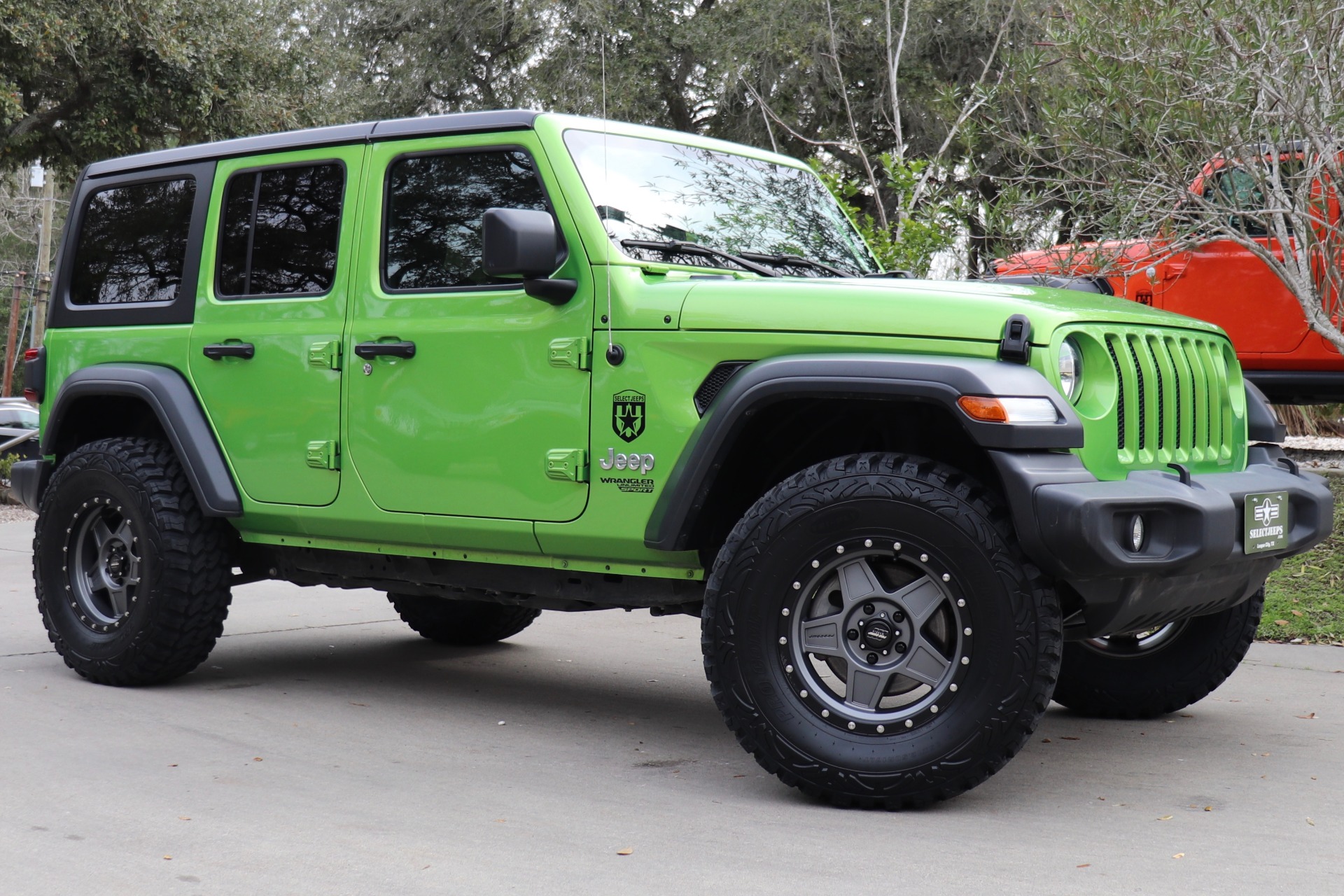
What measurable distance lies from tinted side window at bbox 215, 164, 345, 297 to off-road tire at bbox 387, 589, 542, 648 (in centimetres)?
185

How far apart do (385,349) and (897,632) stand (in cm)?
206

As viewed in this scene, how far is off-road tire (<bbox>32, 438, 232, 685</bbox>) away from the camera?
214 inches

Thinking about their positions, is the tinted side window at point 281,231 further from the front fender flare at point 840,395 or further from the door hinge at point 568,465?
the front fender flare at point 840,395

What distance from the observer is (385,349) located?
4887 millimetres

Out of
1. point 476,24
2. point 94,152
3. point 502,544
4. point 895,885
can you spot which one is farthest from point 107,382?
point 476,24

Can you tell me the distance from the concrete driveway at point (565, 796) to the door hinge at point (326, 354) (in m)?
1.29

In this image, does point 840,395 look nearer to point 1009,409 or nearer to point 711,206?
point 1009,409

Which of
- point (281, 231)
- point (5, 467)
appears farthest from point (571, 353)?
point (5, 467)

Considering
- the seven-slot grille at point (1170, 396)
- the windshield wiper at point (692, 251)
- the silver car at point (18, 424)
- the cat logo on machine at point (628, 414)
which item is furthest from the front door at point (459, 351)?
the silver car at point (18, 424)

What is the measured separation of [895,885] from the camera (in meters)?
3.27

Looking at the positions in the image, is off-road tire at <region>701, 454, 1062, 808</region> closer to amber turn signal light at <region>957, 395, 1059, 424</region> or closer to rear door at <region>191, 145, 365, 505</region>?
amber turn signal light at <region>957, 395, 1059, 424</region>

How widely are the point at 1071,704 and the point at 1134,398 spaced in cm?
177

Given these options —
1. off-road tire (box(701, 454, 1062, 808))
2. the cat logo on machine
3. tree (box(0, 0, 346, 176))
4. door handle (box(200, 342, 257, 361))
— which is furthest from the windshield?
tree (box(0, 0, 346, 176))

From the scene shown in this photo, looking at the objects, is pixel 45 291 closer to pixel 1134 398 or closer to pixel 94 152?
pixel 94 152
